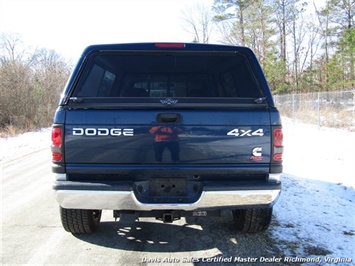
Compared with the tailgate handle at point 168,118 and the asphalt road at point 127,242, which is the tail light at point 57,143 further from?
the asphalt road at point 127,242

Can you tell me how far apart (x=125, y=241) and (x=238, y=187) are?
61.2 inches

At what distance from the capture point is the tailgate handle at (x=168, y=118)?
2.66 m

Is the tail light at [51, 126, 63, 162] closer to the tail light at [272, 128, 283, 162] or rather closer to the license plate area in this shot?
the license plate area

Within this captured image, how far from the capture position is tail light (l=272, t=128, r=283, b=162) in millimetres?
2709

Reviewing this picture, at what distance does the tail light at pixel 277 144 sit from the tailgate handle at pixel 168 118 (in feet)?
2.97

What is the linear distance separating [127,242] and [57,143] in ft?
4.76

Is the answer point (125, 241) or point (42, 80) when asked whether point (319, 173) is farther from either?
point (42, 80)

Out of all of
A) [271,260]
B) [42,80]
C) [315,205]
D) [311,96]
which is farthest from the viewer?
[42,80]

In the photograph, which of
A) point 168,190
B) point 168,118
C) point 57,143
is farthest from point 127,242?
point 168,118

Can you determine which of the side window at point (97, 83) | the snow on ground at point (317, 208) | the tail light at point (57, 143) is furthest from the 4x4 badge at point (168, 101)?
the snow on ground at point (317, 208)

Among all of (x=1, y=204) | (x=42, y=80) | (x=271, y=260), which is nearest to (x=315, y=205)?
(x=271, y=260)

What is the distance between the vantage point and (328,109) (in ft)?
53.3

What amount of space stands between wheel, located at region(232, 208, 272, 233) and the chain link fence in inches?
506

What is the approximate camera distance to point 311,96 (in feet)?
58.2
